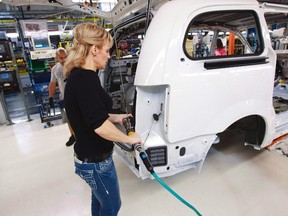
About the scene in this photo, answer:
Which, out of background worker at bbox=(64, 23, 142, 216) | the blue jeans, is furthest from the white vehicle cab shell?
the blue jeans

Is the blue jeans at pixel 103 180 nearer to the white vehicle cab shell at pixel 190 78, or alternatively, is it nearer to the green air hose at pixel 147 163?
the green air hose at pixel 147 163

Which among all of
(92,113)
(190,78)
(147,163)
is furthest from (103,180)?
(190,78)

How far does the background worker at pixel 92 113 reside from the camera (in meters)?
1.07

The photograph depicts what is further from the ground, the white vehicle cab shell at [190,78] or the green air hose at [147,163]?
the white vehicle cab shell at [190,78]

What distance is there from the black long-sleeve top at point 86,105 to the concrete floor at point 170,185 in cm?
119

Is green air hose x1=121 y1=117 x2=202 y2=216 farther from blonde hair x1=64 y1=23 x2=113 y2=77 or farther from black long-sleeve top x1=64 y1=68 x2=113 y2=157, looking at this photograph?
blonde hair x1=64 y1=23 x2=113 y2=77

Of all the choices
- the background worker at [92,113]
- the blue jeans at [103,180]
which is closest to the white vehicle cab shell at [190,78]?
the background worker at [92,113]

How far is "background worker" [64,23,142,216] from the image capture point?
1073mm

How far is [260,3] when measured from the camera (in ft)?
6.48

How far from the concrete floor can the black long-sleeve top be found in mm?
1190

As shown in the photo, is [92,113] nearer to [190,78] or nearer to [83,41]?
[83,41]

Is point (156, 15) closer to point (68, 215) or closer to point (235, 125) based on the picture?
point (235, 125)

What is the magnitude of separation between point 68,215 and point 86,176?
107 centimetres

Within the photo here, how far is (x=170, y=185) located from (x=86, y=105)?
1777 millimetres
